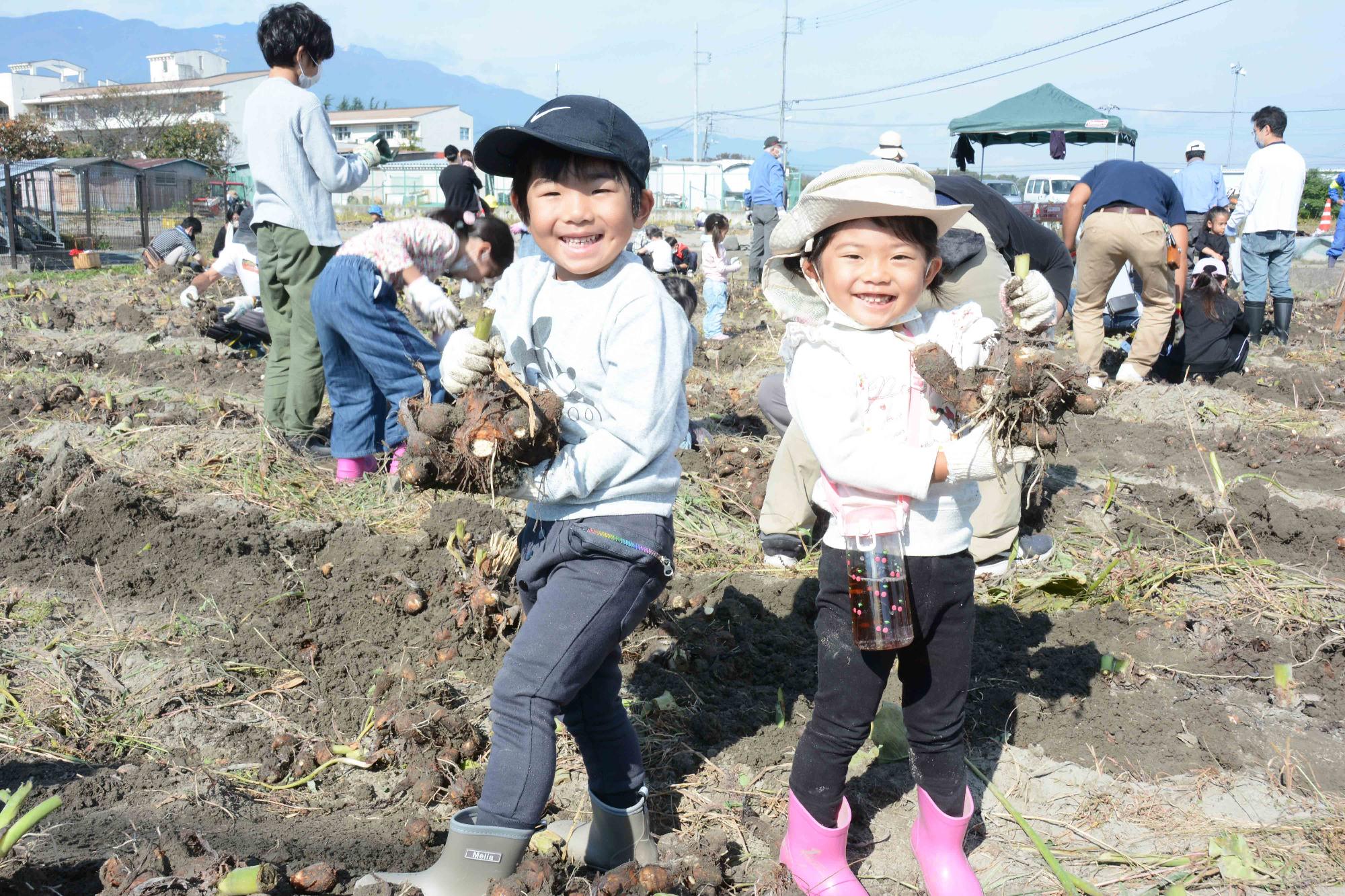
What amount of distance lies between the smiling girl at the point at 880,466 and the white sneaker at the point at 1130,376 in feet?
20.0

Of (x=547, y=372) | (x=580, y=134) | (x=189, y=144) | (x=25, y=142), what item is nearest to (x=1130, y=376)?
(x=547, y=372)

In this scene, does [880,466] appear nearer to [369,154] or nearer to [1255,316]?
[369,154]

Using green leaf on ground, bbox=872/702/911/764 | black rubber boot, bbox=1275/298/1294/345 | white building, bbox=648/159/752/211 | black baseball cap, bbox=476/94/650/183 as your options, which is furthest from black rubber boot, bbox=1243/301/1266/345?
white building, bbox=648/159/752/211

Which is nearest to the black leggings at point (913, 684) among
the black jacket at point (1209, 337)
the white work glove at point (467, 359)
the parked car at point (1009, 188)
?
the white work glove at point (467, 359)

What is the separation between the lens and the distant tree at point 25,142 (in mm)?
33000

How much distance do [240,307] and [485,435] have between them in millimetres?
6689

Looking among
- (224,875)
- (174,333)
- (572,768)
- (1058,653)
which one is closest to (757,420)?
(1058,653)

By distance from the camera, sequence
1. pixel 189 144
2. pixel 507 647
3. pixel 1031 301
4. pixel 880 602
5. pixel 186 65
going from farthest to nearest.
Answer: pixel 186 65
pixel 189 144
pixel 507 647
pixel 1031 301
pixel 880 602

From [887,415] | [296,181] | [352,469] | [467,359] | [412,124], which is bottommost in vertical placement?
[352,469]

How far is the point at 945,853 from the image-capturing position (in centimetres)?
223

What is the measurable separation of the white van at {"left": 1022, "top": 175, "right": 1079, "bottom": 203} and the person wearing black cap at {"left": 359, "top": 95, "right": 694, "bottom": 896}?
3306 centimetres

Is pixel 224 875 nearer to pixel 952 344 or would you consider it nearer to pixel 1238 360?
pixel 952 344

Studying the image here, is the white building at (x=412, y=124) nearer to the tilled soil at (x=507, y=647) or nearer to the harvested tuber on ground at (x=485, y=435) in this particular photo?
the tilled soil at (x=507, y=647)

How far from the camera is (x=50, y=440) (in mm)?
5332
